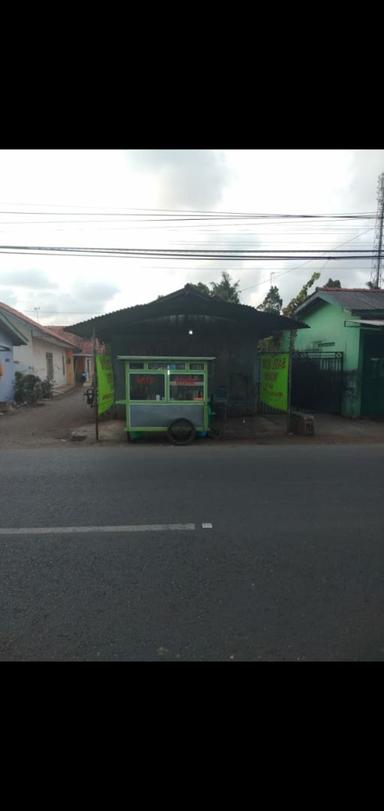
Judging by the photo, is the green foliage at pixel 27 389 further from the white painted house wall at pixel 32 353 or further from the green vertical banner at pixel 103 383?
the green vertical banner at pixel 103 383

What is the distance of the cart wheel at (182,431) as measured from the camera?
28.2 ft

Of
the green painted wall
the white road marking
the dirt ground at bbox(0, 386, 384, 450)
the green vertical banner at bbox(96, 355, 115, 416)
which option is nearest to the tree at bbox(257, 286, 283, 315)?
the green painted wall

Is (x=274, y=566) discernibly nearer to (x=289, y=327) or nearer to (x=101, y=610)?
(x=101, y=610)

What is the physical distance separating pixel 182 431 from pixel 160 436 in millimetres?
810

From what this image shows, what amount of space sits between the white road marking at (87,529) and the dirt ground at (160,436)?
4.72 meters

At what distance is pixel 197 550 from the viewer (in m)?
3.60

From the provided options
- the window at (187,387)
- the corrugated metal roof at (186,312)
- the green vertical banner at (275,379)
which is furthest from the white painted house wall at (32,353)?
the window at (187,387)

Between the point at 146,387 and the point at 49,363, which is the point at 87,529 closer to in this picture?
the point at 146,387

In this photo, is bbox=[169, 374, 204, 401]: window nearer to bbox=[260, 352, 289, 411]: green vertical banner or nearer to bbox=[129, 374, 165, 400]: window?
bbox=[129, 374, 165, 400]: window

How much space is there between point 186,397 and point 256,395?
14.3 feet

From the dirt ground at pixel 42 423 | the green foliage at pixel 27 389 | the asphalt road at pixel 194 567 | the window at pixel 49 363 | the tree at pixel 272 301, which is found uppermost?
the tree at pixel 272 301

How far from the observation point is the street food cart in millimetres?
8523

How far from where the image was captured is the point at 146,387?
861cm

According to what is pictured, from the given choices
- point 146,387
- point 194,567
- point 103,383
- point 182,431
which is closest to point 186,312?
point 103,383
